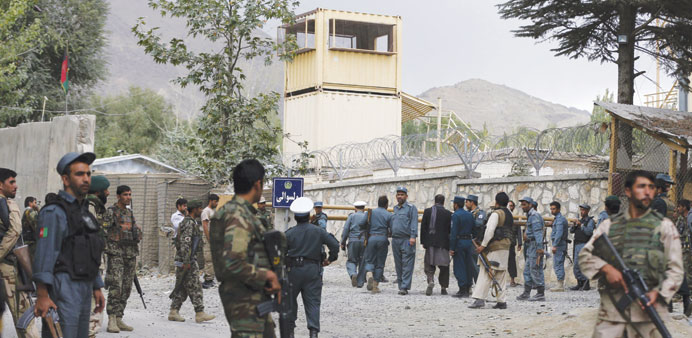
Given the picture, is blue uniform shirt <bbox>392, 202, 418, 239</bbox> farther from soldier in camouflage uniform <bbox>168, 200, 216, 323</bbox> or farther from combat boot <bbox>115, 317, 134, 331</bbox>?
combat boot <bbox>115, 317, 134, 331</bbox>

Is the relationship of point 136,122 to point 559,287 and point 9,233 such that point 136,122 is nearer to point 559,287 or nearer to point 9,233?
point 559,287

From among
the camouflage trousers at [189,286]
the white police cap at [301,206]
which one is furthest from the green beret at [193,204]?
the white police cap at [301,206]

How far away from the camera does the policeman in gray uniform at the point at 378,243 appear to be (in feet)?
49.6

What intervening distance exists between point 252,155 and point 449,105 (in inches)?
5566

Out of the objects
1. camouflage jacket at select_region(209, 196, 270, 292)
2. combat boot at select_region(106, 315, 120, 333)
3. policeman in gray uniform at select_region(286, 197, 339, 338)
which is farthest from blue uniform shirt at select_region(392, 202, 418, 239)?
camouflage jacket at select_region(209, 196, 270, 292)

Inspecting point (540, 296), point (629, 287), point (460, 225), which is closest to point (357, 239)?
point (460, 225)

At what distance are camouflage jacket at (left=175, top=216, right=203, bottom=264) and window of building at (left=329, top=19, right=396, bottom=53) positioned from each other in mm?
23090

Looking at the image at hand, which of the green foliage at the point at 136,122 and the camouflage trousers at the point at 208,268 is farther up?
the green foliage at the point at 136,122

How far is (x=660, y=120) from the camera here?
545 inches

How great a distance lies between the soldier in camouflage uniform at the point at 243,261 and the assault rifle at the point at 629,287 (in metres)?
2.03

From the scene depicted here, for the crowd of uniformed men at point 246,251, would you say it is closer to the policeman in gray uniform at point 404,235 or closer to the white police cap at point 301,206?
the white police cap at point 301,206

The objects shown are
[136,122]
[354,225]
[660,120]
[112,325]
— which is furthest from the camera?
[136,122]

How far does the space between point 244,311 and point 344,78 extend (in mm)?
29028

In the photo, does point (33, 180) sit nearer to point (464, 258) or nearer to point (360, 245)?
point (360, 245)
